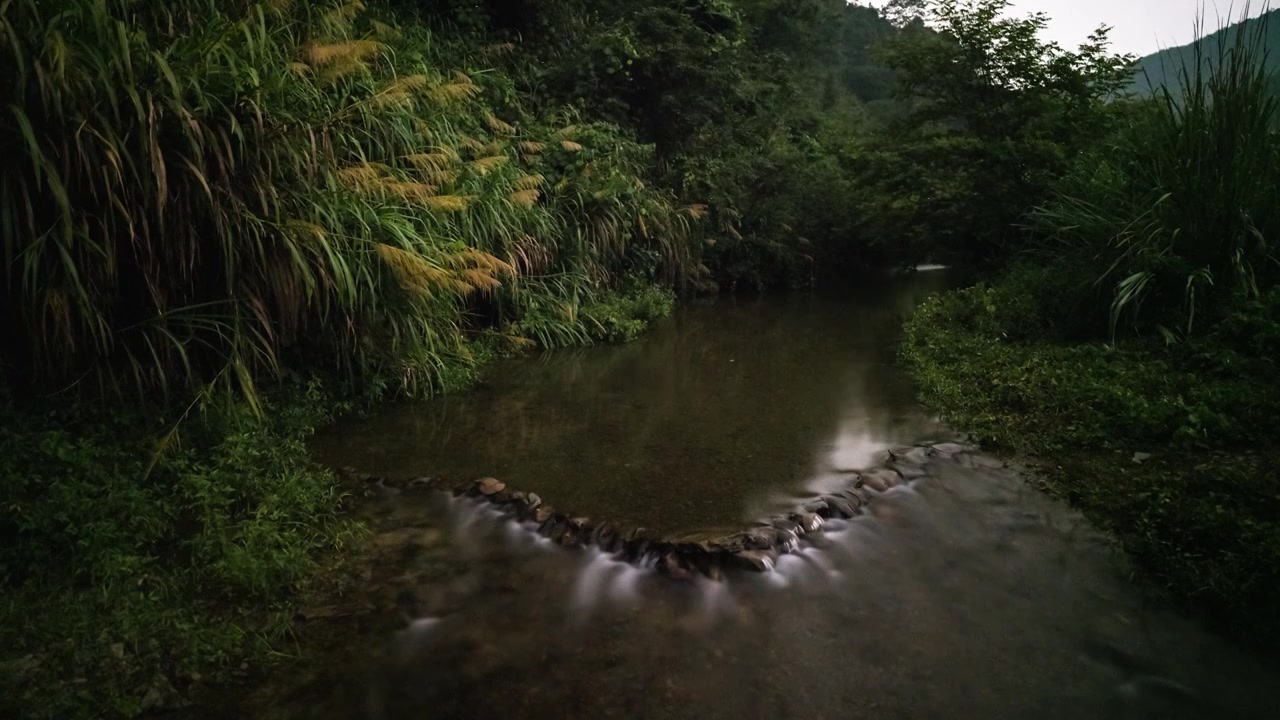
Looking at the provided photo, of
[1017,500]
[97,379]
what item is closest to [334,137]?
[97,379]

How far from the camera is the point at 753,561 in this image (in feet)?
10.4

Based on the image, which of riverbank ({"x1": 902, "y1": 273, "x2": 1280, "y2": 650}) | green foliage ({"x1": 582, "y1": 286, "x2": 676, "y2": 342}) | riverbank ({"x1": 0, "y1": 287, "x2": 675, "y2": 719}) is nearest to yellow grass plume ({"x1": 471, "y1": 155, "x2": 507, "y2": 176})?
green foliage ({"x1": 582, "y1": 286, "x2": 676, "y2": 342})

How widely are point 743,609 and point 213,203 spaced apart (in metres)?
3.29

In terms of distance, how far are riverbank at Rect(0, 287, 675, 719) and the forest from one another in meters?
0.01

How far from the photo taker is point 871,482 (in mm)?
4023

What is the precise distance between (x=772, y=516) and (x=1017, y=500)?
127 centimetres

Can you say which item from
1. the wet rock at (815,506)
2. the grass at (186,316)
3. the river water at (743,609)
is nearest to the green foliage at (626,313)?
the grass at (186,316)

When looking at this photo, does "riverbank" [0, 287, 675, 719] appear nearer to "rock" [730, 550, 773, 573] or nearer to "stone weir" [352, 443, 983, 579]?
"stone weir" [352, 443, 983, 579]

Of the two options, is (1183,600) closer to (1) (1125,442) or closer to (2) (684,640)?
(1) (1125,442)

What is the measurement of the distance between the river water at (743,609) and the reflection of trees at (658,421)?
33mm

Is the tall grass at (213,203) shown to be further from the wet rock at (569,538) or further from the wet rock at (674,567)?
the wet rock at (674,567)

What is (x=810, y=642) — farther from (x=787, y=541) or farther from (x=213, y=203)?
(x=213, y=203)

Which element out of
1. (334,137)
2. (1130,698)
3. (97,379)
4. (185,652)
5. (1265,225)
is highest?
(334,137)

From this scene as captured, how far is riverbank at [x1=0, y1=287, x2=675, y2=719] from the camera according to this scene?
232 cm
